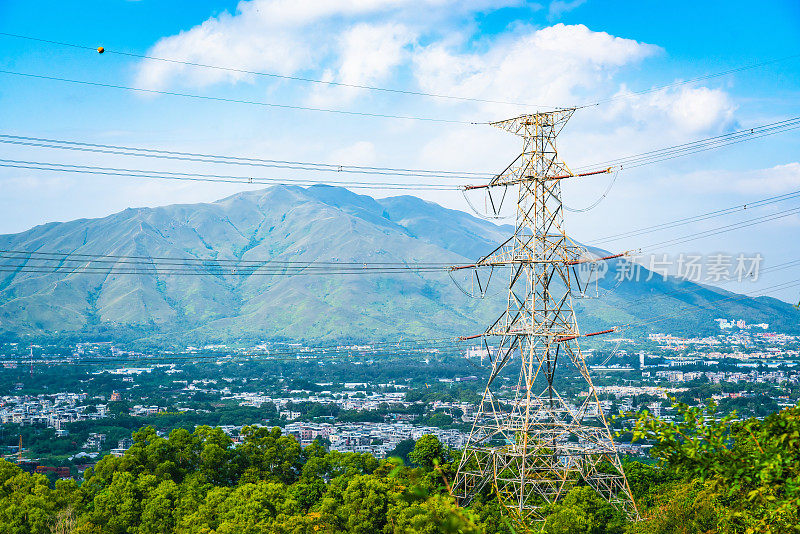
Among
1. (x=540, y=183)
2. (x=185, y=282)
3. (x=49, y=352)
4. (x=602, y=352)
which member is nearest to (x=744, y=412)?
(x=540, y=183)

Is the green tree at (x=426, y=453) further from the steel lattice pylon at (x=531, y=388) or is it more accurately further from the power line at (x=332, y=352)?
the power line at (x=332, y=352)

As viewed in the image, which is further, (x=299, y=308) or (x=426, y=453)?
(x=299, y=308)

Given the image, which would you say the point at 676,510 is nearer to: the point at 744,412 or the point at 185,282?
the point at 744,412

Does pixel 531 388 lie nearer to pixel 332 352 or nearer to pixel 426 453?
pixel 426 453

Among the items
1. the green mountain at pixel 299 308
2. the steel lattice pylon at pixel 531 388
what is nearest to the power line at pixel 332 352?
the green mountain at pixel 299 308

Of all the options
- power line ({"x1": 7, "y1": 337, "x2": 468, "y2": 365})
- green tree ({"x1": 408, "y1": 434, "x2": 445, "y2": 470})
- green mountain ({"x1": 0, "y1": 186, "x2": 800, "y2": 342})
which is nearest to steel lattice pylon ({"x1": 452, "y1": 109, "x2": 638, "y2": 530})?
green tree ({"x1": 408, "y1": 434, "x2": 445, "y2": 470})

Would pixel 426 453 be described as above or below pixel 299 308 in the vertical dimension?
below

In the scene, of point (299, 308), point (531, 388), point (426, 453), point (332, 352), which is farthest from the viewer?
point (299, 308)

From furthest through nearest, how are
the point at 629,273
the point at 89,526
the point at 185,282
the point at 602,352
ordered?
1. the point at 185,282
2. the point at 629,273
3. the point at 602,352
4. the point at 89,526

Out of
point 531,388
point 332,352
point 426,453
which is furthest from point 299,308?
point 531,388

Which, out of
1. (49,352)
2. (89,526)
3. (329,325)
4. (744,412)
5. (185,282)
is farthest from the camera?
(185,282)

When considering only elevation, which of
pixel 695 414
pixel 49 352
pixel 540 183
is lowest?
pixel 49 352
